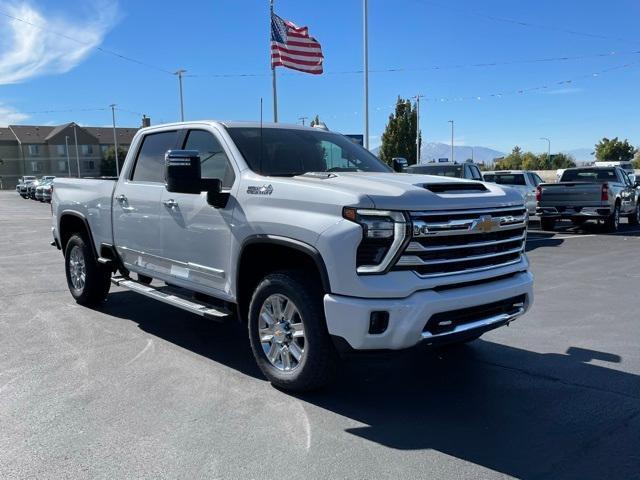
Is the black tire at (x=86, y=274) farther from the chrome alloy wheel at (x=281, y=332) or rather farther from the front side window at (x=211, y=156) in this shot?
the chrome alloy wheel at (x=281, y=332)

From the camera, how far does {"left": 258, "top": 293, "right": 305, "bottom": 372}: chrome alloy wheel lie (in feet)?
14.0

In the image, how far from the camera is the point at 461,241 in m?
4.10

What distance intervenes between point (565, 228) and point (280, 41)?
405 inches

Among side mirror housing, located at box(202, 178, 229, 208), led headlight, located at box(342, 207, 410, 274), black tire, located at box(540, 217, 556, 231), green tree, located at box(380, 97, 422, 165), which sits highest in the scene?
green tree, located at box(380, 97, 422, 165)

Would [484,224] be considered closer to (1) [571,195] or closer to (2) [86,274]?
(2) [86,274]

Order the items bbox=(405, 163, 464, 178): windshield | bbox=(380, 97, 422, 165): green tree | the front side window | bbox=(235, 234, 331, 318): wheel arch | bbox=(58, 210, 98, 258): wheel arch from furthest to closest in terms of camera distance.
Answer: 1. bbox=(380, 97, 422, 165): green tree
2. bbox=(405, 163, 464, 178): windshield
3. bbox=(58, 210, 98, 258): wheel arch
4. the front side window
5. bbox=(235, 234, 331, 318): wheel arch

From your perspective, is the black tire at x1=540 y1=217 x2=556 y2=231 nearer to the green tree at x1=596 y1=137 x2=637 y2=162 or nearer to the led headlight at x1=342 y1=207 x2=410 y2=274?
the led headlight at x1=342 y1=207 x2=410 y2=274

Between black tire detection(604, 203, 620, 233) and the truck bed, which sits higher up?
the truck bed

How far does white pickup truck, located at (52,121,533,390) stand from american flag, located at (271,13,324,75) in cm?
1259

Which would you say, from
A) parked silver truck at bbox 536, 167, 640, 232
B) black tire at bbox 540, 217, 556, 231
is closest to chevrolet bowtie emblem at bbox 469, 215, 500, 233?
parked silver truck at bbox 536, 167, 640, 232

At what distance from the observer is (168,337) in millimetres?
5988

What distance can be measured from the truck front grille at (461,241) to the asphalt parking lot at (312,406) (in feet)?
2.95

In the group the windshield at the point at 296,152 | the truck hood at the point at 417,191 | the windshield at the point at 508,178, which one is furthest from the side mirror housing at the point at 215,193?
the windshield at the point at 508,178

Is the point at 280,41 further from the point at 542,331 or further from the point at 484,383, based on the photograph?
the point at 484,383
